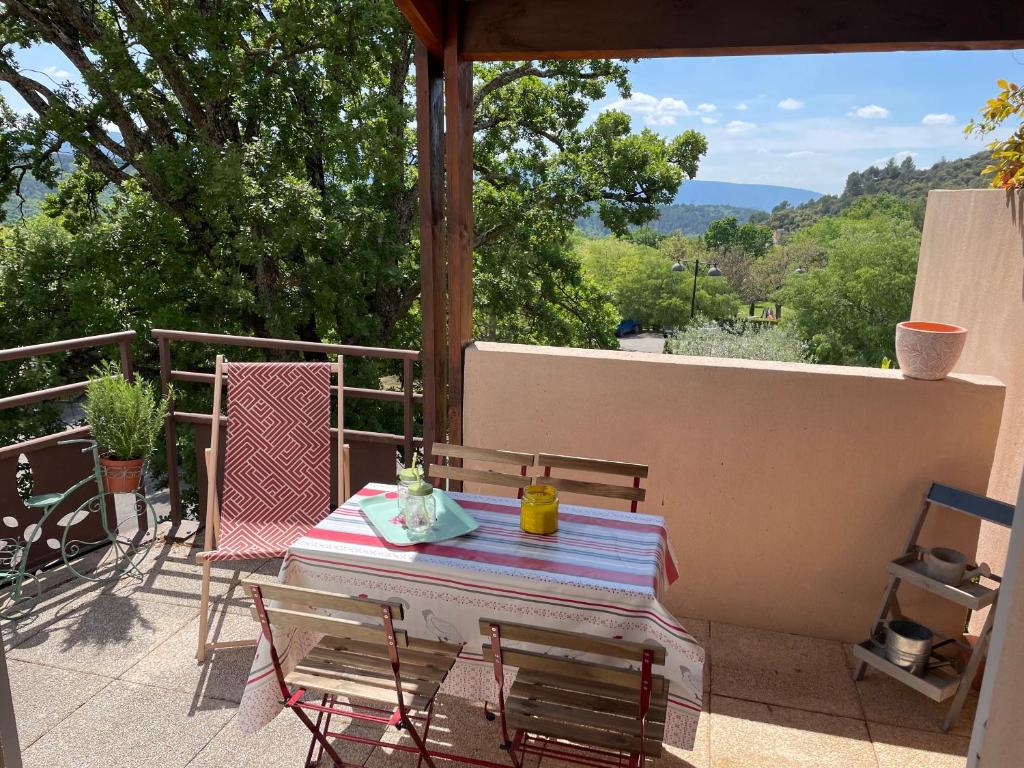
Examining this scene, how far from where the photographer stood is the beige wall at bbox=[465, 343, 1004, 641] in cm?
298

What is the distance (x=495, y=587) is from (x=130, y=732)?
1.41 m

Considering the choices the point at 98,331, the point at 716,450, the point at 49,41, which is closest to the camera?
the point at 716,450

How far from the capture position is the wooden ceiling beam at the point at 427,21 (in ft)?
8.76

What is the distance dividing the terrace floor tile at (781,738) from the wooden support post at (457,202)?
1.63m

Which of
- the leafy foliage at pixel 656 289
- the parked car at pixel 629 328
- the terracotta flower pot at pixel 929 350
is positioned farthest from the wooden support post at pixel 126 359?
the parked car at pixel 629 328

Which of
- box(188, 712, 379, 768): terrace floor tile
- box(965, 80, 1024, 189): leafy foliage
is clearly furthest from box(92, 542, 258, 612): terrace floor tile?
box(965, 80, 1024, 189): leafy foliage

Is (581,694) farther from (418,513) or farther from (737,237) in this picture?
(737,237)

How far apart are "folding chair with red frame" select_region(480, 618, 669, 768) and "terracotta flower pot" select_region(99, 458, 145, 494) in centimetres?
220

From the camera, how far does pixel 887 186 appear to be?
36.8 metres

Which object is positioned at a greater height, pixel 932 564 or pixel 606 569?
pixel 606 569

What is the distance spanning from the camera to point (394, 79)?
10047 millimetres

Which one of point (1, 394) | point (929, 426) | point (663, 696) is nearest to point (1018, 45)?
point (929, 426)

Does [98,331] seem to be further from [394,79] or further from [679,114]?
[679,114]

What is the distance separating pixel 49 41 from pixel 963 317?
32.0ft
